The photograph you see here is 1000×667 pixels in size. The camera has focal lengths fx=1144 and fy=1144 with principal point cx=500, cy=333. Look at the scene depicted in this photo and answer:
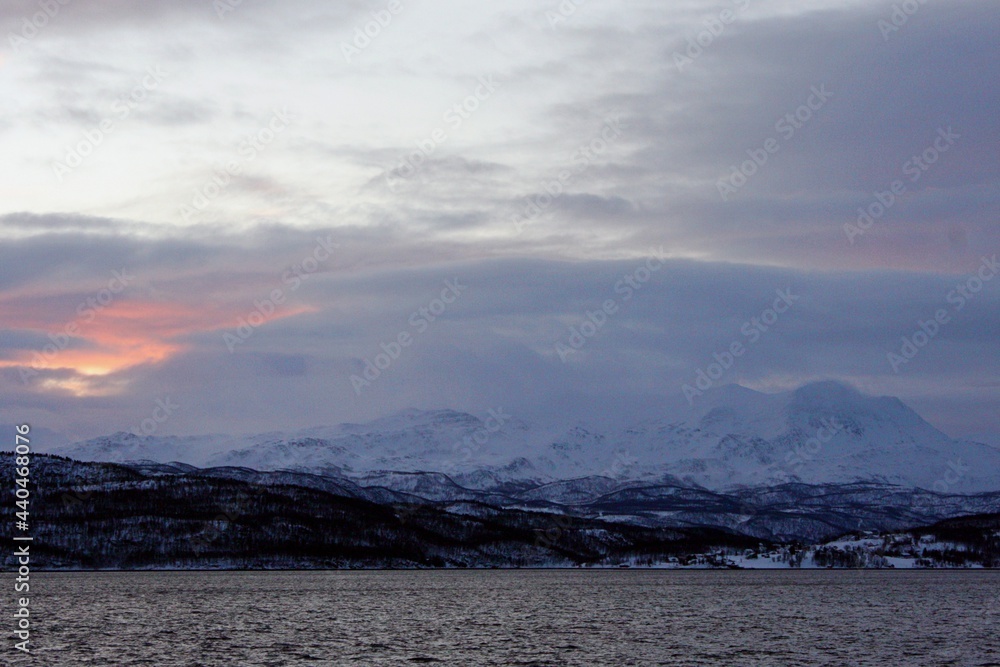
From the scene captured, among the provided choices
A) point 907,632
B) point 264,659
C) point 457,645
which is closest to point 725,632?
point 907,632

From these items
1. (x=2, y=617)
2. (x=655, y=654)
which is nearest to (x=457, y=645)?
(x=655, y=654)

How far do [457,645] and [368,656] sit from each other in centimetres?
1732

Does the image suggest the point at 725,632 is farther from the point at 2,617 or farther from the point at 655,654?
the point at 2,617

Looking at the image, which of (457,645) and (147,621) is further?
(147,621)

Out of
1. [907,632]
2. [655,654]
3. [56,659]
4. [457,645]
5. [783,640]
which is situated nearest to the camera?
[56,659]

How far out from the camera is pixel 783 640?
155m

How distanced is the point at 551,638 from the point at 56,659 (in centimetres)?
6368

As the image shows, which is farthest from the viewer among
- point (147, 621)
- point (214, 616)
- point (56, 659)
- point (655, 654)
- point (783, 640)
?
point (214, 616)

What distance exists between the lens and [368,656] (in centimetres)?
13125

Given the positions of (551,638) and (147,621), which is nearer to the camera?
(551,638)

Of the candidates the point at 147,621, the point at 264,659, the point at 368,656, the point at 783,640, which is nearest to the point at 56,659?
the point at 264,659

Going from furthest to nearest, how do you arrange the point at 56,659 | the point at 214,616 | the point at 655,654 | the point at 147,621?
1. the point at 214,616
2. the point at 147,621
3. the point at 655,654
4. the point at 56,659

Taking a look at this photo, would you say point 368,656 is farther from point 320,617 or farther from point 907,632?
point 907,632

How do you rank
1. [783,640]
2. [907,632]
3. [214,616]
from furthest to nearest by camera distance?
[214,616] < [907,632] < [783,640]
